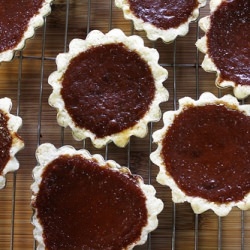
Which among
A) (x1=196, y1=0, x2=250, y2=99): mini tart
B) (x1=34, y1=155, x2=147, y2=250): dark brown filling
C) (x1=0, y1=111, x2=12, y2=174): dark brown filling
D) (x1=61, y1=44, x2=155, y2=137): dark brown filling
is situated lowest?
(x1=34, y1=155, x2=147, y2=250): dark brown filling

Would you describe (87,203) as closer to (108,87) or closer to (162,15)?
(108,87)

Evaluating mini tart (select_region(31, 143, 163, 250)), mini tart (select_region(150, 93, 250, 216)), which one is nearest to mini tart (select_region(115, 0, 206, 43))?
mini tart (select_region(150, 93, 250, 216))

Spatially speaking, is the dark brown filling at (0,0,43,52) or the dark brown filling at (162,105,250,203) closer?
the dark brown filling at (162,105,250,203)

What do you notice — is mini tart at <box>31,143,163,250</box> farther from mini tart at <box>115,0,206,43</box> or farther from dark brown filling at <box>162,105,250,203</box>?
mini tart at <box>115,0,206,43</box>

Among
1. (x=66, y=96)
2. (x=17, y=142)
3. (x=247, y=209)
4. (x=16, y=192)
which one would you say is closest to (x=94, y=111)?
(x=66, y=96)

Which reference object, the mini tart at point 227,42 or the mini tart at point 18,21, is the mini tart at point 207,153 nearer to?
the mini tart at point 227,42

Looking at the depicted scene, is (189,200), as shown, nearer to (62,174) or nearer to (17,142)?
(62,174)
